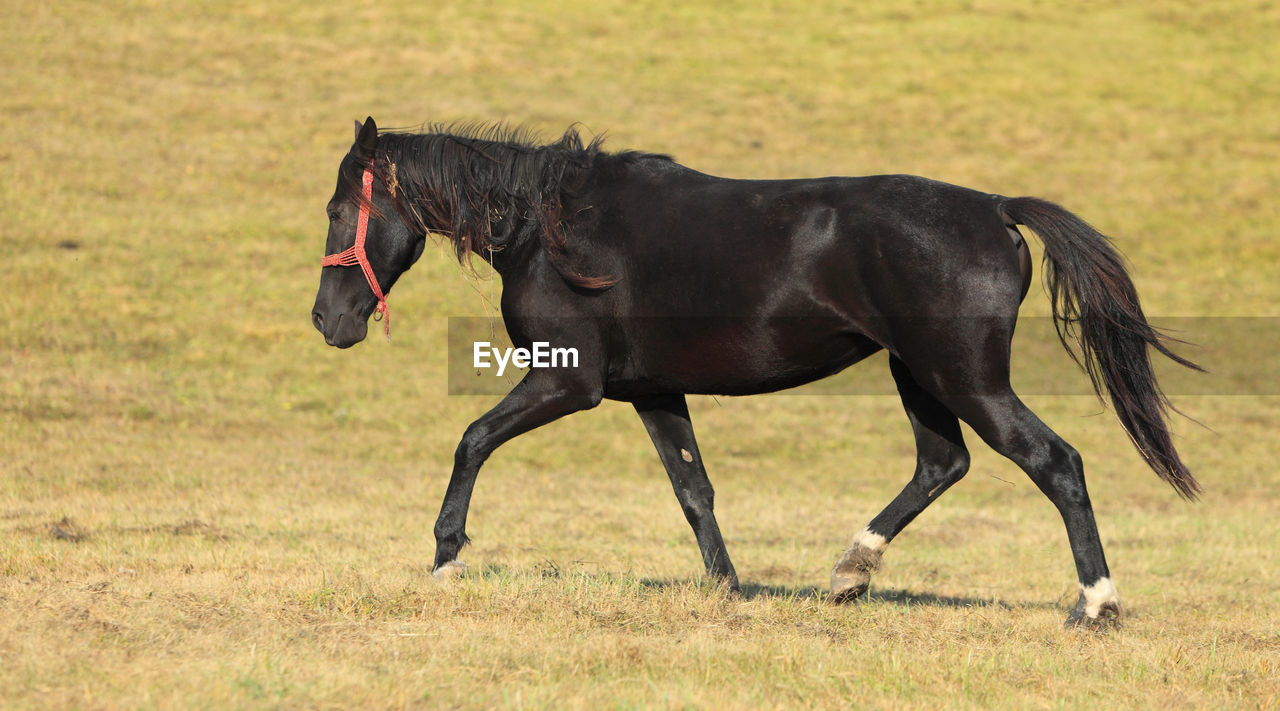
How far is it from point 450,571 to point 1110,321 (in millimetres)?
3749

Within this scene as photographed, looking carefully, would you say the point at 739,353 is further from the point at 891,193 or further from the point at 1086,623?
the point at 1086,623

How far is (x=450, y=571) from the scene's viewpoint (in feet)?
22.4

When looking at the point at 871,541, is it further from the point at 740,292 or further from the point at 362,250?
the point at 362,250

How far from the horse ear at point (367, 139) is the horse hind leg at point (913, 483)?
320cm

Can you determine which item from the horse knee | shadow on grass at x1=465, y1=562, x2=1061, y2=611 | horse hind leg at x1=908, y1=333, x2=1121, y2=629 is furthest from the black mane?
the horse knee

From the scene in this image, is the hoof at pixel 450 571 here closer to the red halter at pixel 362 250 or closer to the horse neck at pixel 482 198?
the red halter at pixel 362 250

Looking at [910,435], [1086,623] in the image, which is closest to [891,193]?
[1086,623]

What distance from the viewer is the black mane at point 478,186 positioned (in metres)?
7.01

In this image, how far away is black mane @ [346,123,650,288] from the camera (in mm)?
7012

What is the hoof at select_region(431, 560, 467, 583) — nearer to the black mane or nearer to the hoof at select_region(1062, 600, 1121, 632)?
the black mane

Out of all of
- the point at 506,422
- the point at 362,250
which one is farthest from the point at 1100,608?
the point at 362,250

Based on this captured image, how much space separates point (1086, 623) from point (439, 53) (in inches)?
1129

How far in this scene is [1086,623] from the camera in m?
6.29

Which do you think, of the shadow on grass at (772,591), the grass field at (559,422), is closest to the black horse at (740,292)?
the shadow on grass at (772,591)
